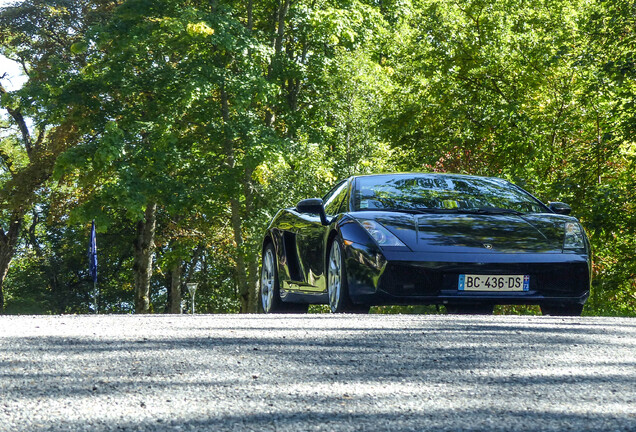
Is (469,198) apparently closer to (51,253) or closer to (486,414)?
(486,414)

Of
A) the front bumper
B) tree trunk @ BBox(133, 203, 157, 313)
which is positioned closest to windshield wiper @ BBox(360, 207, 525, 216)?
the front bumper

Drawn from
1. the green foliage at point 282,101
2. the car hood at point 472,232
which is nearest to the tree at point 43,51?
the green foliage at point 282,101

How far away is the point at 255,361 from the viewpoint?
181 inches

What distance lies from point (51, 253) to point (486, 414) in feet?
155

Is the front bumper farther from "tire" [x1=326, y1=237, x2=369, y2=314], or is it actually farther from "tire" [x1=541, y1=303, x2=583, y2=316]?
"tire" [x1=541, y1=303, x2=583, y2=316]

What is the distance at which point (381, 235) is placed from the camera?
7668 millimetres

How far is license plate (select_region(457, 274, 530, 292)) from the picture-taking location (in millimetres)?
7648

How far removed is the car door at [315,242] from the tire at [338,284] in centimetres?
24

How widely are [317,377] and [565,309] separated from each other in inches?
186

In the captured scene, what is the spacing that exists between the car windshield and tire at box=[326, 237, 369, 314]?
492mm

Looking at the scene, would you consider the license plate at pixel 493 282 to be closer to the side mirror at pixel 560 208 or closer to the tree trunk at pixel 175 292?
the side mirror at pixel 560 208

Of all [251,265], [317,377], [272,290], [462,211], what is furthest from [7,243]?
[317,377]

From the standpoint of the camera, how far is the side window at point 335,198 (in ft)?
29.3

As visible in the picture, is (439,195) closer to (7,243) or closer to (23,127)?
(7,243)
